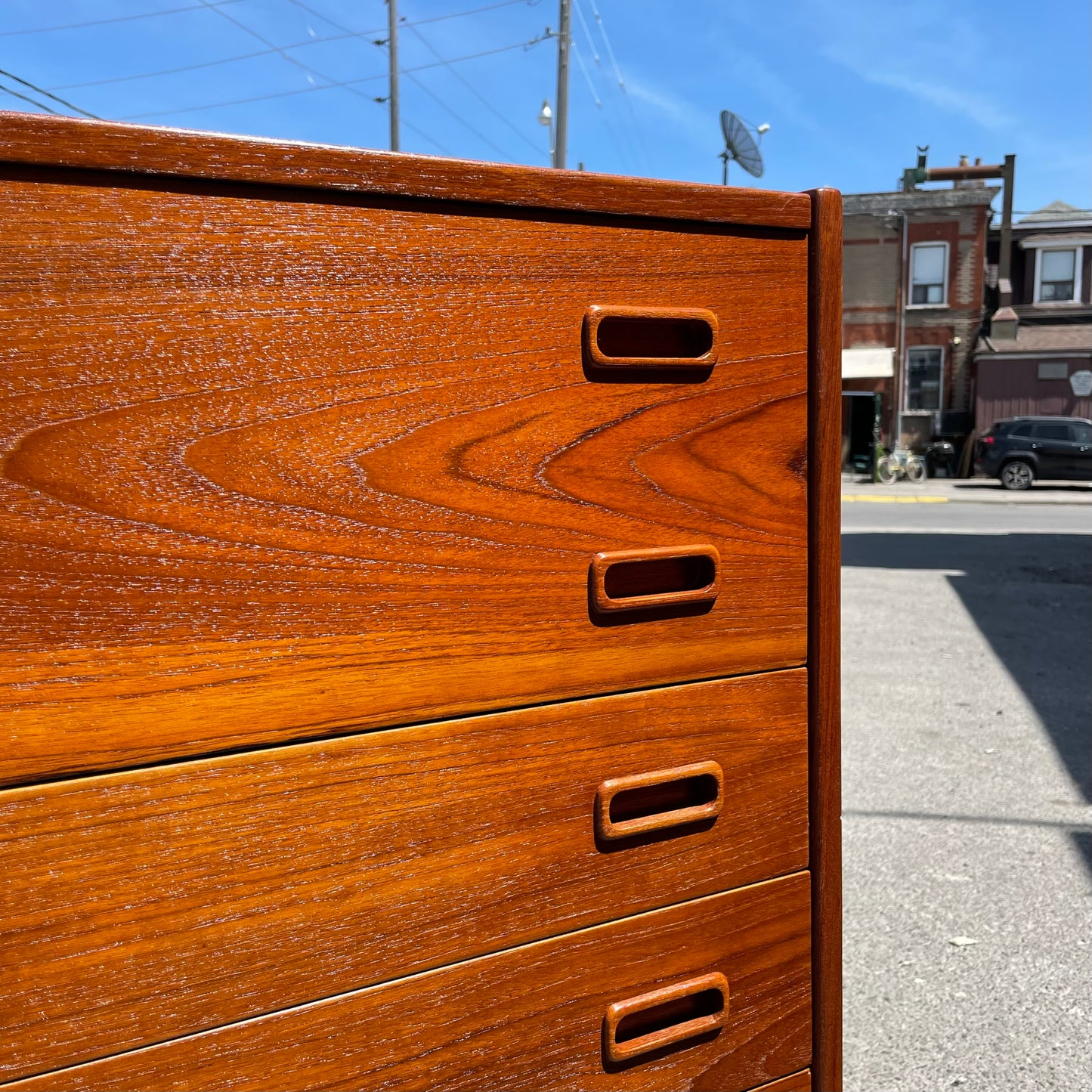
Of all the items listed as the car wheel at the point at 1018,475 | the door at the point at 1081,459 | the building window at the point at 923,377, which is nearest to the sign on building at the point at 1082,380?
the building window at the point at 923,377

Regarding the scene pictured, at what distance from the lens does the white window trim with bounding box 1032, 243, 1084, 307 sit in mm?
19047

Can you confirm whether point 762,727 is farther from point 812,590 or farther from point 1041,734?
point 1041,734

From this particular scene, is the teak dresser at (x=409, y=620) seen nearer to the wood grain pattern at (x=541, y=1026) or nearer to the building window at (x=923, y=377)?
the wood grain pattern at (x=541, y=1026)

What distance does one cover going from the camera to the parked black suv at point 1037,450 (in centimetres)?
1416

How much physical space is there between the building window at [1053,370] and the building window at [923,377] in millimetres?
1967

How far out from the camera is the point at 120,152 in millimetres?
661

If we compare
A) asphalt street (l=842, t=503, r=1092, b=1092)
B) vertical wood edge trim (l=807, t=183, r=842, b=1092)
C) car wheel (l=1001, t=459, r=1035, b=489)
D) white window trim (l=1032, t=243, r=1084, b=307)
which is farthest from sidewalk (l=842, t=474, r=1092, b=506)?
vertical wood edge trim (l=807, t=183, r=842, b=1092)

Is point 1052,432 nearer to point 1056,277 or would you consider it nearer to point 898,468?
point 898,468

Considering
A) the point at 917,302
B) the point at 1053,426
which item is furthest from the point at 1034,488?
the point at 917,302

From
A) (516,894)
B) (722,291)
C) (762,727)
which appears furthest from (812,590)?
(516,894)

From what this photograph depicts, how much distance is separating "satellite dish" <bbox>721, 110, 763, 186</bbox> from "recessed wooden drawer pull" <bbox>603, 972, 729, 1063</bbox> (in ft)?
49.4

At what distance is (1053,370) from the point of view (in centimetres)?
1784

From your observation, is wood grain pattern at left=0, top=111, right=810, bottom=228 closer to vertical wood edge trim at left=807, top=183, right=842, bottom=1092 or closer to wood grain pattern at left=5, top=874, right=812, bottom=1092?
vertical wood edge trim at left=807, top=183, right=842, bottom=1092

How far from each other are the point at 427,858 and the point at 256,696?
22cm
